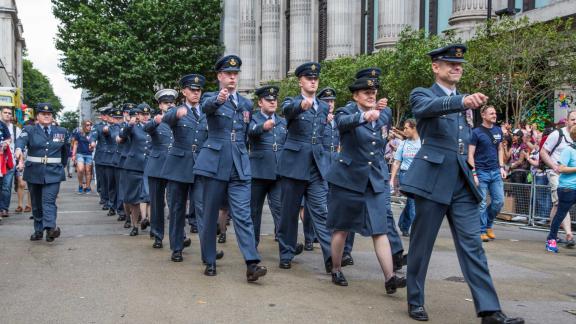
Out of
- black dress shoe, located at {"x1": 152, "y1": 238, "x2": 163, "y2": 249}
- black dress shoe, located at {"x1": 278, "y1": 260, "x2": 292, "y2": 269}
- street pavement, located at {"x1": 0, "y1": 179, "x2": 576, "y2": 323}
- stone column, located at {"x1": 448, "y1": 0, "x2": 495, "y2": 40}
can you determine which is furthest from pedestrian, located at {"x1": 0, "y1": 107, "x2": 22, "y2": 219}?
stone column, located at {"x1": 448, "y1": 0, "x2": 495, "y2": 40}

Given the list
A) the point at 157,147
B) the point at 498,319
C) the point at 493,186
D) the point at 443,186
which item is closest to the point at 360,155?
the point at 443,186

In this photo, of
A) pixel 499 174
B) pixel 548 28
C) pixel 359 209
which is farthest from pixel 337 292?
pixel 548 28

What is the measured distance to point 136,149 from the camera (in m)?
12.1

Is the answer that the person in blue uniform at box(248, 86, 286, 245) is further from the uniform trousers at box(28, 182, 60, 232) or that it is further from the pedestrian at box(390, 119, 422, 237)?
the uniform trousers at box(28, 182, 60, 232)

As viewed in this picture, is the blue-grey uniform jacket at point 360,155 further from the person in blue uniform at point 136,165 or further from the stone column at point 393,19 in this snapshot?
the stone column at point 393,19

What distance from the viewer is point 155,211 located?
1012cm

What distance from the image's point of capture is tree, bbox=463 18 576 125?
16.5 m

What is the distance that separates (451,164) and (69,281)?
410 centimetres

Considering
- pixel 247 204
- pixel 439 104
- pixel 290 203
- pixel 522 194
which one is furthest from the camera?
pixel 522 194

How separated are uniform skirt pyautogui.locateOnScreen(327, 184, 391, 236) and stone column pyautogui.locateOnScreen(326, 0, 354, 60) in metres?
28.0

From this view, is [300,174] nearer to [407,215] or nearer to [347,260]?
[347,260]

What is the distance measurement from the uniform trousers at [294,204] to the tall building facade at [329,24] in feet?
42.6

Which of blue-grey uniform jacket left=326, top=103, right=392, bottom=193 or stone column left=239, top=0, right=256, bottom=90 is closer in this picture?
blue-grey uniform jacket left=326, top=103, right=392, bottom=193

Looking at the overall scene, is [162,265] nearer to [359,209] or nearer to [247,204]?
[247,204]
